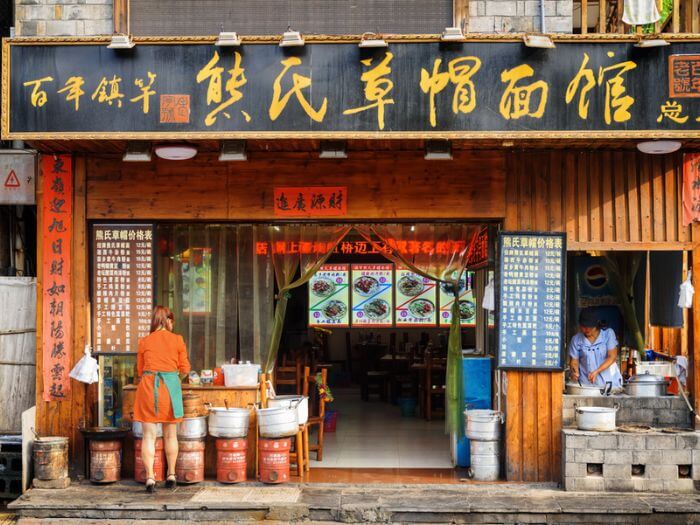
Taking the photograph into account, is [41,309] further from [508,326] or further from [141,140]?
[508,326]

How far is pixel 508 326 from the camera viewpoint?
9.33 m

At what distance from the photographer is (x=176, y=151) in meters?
8.73

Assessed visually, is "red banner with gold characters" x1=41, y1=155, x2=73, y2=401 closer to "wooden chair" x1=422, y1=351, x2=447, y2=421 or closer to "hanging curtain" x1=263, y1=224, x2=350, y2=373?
"hanging curtain" x1=263, y1=224, x2=350, y2=373

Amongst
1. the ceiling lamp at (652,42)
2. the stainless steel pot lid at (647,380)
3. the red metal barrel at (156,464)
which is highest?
the ceiling lamp at (652,42)

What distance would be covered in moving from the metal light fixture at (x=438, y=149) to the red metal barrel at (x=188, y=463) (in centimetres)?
412

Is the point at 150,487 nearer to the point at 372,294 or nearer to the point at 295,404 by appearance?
the point at 295,404

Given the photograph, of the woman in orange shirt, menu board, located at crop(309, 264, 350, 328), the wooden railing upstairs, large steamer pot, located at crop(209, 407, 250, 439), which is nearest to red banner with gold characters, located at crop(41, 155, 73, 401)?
the woman in orange shirt

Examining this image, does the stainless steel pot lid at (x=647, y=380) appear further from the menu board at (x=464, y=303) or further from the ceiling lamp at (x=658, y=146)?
the menu board at (x=464, y=303)

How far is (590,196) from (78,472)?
22.0 feet

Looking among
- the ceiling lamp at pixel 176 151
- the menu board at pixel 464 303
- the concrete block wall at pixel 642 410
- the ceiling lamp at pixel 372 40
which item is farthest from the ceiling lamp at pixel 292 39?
the menu board at pixel 464 303

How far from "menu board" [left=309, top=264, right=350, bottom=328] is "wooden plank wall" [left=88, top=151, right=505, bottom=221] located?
5.80 metres

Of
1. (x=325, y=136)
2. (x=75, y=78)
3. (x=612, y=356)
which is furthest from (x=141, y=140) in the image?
(x=612, y=356)

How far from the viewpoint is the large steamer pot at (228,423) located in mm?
9125

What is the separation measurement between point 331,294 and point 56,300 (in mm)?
6574
